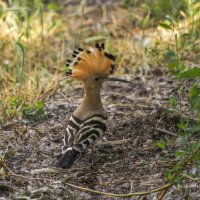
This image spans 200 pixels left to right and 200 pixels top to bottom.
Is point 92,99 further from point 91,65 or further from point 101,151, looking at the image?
point 101,151

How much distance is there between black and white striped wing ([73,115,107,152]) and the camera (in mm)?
4492

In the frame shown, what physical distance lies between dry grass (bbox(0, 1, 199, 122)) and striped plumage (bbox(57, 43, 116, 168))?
555mm

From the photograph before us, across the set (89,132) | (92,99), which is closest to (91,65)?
(92,99)

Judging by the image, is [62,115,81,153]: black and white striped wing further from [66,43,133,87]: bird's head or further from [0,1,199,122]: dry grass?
[0,1,199,122]: dry grass

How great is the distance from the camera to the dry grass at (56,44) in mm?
5762

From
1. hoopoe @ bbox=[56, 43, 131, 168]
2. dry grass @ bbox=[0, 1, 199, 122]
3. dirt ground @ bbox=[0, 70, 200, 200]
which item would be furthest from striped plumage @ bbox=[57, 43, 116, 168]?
dry grass @ bbox=[0, 1, 199, 122]

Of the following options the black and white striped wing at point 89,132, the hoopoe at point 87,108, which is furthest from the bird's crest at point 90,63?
the black and white striped wing at point 89,132

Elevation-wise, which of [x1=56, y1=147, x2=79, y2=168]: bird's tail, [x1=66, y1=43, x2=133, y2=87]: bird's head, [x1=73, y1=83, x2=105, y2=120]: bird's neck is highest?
[x1=66, y1=43, x2=133, y2=87]: bird's head

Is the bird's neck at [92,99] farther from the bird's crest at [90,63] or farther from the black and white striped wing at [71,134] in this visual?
the black and white striped wing at [71,134]

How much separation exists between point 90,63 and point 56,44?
10.2ft

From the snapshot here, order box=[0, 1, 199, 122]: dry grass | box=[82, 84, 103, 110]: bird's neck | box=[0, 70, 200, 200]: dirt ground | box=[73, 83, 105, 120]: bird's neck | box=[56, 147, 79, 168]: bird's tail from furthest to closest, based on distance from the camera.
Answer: box=[0, 1, 199, 122]: dry grass → box=[82, 84, 103, 110]: bird's neck → box=[73, 83, 105, 120]: bird's neck → box=[56, 147, 79, 168]: bird's tail → box=[0, 70, 200, 200]: dirt ground

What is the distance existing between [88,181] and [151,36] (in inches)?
A: 132

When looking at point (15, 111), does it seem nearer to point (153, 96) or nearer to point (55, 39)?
point (153, 96)

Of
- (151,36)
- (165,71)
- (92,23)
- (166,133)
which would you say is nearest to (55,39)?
(92,23)
